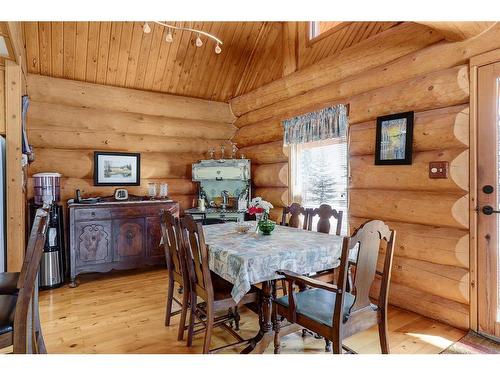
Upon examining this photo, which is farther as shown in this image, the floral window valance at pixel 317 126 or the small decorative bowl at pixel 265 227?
the floral window valance at pixel 317 126

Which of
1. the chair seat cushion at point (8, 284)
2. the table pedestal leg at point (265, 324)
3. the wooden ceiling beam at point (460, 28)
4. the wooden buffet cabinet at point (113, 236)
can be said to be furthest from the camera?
the wooden buffet cabinet at point (113, 236)

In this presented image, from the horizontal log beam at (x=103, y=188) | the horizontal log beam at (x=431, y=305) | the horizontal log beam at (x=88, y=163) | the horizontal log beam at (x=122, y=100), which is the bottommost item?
the horizontal log beam at (x=431, y=305)

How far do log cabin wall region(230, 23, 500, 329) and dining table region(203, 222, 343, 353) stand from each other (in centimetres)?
98

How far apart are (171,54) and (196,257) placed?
11.7 feet

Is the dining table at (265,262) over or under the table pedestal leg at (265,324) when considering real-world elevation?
over

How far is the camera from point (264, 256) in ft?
6.67

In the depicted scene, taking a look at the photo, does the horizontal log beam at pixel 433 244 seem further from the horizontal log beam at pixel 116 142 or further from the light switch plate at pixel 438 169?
the horizontal log beam at pixel 116 142

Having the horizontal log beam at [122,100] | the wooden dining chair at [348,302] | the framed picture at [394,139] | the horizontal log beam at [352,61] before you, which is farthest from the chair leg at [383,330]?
the horizontal log beam at [122,100]

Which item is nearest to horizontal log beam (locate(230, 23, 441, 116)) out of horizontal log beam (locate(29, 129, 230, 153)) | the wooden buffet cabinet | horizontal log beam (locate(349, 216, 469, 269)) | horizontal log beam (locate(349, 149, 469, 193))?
horizontal log beam (locate(349, 149, 469, 193))

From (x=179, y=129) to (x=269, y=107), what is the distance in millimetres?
1527

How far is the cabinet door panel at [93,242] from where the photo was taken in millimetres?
3826

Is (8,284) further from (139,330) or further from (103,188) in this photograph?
(103,188)

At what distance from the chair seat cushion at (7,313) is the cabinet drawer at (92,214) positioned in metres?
2.16

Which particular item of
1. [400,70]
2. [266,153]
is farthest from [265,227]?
[266,153]
